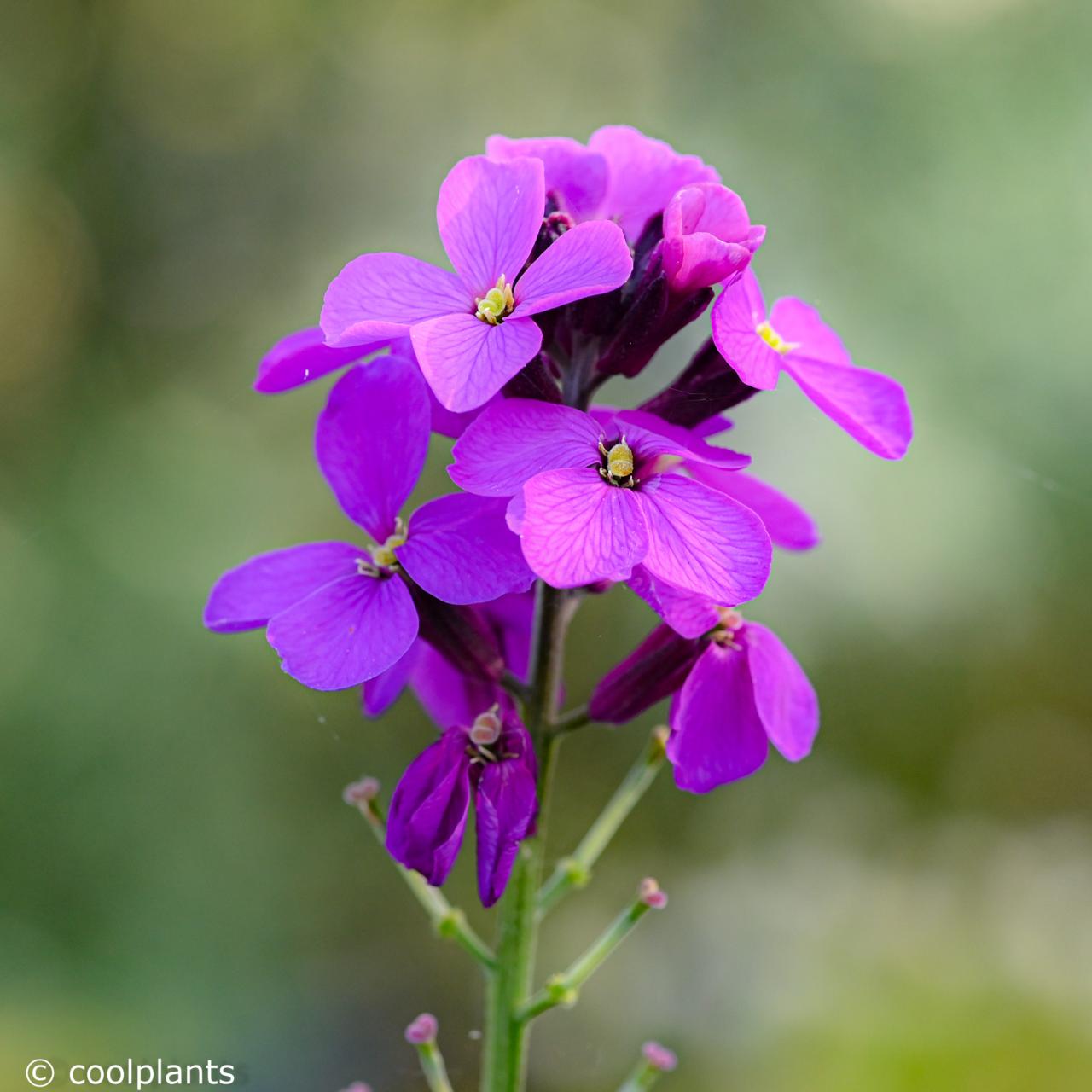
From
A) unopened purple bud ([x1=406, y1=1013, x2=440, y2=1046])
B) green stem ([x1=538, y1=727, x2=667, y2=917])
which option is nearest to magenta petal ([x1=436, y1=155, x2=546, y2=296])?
Result: green stem ([x1=538, y1=727, x2=667, y2=917])

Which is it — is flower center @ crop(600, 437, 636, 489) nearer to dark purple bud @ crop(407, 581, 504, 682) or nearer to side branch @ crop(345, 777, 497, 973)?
dark purple bud @ crop(407, 581, 504, 682)

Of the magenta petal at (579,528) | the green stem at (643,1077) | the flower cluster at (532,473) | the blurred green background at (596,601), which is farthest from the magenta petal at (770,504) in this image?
the blurred green background at (596,601)

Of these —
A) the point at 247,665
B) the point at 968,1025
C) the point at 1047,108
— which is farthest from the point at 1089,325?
the point at 247,665

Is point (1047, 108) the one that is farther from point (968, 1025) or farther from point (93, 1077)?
point (93, 1077)

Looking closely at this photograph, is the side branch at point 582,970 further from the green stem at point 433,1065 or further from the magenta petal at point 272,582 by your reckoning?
the magenta petal at point 272,582

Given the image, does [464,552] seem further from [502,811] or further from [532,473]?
Answer: [502,811]
